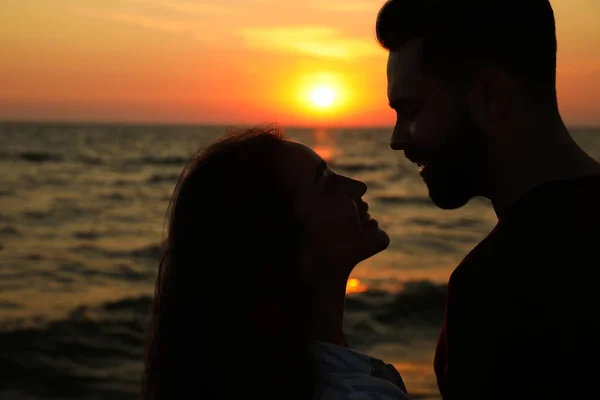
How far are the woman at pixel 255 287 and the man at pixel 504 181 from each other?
0.40m

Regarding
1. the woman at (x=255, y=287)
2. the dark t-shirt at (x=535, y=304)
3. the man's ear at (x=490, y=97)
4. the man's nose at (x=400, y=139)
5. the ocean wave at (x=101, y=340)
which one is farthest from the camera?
the ocean wave at (x=101, y=340)

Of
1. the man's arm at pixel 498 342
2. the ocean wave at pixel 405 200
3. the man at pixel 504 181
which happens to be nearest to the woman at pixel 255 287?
the man's arm at pixel 498 342

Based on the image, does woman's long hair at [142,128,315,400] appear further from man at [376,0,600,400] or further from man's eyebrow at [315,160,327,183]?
man at [376,0,600,400]

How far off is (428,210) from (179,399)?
20129 mm

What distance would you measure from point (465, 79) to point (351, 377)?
114cm

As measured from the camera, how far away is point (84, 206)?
20.1m

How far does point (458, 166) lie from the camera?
8.95 feet

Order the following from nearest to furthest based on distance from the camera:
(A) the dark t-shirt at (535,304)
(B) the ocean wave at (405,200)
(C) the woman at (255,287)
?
(A) the dark t-shirt at (535,304) → (C) the woman at (255,287) → (B) the ocean wave at (405,200)

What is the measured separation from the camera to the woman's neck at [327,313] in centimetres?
261

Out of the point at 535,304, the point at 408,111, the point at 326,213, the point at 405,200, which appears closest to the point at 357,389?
the point at 535,304

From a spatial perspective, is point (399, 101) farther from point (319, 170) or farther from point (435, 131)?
point (319, 170)

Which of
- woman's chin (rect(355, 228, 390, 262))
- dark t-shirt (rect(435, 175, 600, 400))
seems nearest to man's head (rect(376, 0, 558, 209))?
woman's chin (rect(355, 228, 390, 262))

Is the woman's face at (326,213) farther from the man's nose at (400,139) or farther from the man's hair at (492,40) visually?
the man's hair at (492,40)

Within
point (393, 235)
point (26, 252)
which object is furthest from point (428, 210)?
point (26, 252)
